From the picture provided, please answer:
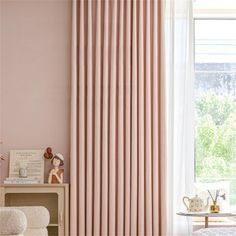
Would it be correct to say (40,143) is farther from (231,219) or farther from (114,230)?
(231,219)

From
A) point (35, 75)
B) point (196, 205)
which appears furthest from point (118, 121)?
point (196, 205)

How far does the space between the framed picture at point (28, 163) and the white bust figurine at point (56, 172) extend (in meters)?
0.10

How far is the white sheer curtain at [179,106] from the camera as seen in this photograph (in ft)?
14.4

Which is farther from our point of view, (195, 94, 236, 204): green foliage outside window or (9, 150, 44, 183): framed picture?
(195, 94, 236, 204): green foliage outside window

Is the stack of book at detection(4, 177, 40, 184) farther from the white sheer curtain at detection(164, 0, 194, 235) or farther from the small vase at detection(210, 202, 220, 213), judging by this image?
the small vase at detection(210, 202, 220, 213)

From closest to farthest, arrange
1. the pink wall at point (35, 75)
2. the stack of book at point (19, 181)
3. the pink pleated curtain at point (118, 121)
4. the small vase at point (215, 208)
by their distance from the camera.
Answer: the small vase at point (215, 208) < the stack of book at point (19, 181) < the pink pleated curtain at point (118, 121) < the pink wall at point (35, 75)

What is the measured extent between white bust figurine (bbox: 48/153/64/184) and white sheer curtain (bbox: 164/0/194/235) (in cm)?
86

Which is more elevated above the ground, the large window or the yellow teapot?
the large window

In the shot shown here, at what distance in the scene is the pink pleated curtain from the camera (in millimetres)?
4289

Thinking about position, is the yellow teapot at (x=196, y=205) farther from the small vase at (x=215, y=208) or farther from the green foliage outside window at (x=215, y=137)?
the green foliage outside window at (x=215, y=137)

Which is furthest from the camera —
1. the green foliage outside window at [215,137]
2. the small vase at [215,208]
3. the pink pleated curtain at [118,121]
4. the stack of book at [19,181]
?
the green foliage outside window at [215,137]

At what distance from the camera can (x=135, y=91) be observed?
14.3 feet

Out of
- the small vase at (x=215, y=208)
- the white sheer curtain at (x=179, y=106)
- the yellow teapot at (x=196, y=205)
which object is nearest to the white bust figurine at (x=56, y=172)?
the white sheer curtain at (x=179, y=106)

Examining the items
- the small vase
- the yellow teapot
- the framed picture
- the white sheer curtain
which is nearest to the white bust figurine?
the framed picture
